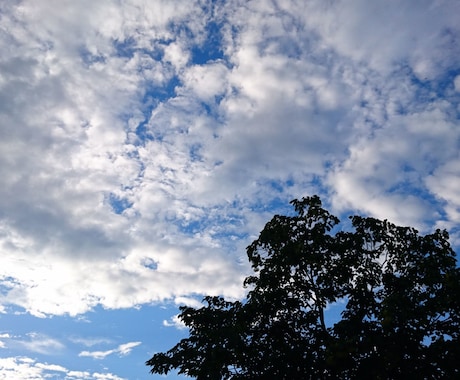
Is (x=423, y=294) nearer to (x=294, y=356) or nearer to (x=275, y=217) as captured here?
(x=294, y=356)

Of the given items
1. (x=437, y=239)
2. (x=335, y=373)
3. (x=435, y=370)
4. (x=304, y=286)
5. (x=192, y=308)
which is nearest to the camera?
(x=435, y=370)

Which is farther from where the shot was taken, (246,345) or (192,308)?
(192,308)

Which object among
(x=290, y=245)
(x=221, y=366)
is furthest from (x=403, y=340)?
(x=221, y=366)

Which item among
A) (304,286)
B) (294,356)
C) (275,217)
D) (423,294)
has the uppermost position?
(275,217)

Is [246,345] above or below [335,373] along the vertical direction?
above

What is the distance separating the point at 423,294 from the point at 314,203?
6104 millimetres

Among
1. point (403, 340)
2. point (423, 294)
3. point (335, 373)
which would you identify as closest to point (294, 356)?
point (335, 373)

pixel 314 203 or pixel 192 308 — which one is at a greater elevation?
pixel 314 203

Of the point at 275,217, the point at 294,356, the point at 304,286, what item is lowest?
the point at 294,356

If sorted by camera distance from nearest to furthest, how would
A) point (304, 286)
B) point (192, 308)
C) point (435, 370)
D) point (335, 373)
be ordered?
point (435, 370) < point (335, 373) < point (304, 286) < point (192, 308)

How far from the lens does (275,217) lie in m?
20.5

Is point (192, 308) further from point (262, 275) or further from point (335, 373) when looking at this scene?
point (335, 373)

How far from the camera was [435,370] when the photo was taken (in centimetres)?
1598

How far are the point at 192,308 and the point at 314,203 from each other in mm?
8095
